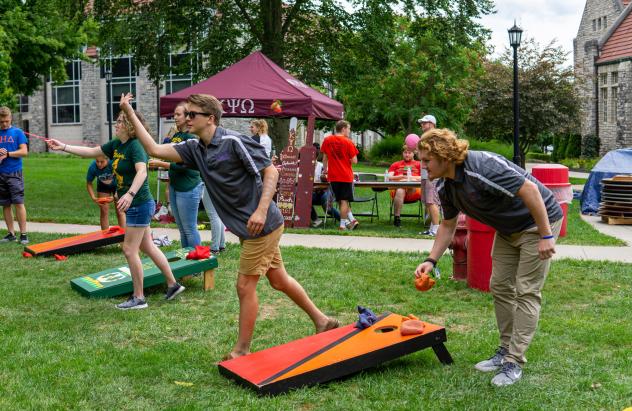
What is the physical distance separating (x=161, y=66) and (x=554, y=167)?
13.5 m

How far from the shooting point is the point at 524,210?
16.2 ft

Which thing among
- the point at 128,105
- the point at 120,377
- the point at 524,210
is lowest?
the point at 120,377

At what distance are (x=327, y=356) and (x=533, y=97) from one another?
21.4m

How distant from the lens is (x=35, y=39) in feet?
86.0

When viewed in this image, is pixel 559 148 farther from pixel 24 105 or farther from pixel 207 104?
pixel 207 104

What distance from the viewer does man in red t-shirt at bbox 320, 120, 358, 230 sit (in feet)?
43.4

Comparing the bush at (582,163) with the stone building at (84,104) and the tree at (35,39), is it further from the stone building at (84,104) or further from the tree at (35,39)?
the tree at (35,39)

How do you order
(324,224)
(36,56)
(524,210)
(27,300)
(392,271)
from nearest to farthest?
(524,210), (27,300), (392,271), (324,224), (36,56)

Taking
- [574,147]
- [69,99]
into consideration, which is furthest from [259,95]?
[69,99]

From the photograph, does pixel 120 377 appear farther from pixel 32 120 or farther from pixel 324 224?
pixel 32 120

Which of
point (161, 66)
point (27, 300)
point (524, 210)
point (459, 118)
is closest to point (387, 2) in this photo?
point (161, 66)

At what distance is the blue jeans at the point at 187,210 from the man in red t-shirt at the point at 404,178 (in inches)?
243

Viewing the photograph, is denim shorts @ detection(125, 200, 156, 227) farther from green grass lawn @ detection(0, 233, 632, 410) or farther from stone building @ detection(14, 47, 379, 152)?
stone building @ detection(14, 47, 379, 152)

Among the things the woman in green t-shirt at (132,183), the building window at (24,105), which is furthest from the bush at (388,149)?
the woman in green t-shirt at (132,183)
